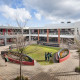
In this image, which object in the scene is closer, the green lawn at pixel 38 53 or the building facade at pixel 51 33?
the green lawn at pixel 38 53

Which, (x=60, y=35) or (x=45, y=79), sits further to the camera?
(x=60, y=35)

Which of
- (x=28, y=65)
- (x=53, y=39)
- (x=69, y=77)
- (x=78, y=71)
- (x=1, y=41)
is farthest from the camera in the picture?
(x=53, y=39)

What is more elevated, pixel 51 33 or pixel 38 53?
pixel 51 33

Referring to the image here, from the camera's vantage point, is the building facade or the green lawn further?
the building facade

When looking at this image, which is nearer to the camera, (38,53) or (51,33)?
(38,53)

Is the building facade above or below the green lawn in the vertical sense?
above

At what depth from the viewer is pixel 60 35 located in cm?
2964

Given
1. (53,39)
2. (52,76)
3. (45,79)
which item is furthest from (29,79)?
(53,39)

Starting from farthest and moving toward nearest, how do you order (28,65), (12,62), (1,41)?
(1,41) < (12,62) < (28,65)

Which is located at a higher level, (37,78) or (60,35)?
(60,35)

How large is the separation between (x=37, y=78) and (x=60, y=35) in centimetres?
2346

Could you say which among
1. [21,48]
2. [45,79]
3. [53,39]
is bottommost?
[45,79]

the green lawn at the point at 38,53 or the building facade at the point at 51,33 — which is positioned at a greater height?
the building facade at the point at 51,33

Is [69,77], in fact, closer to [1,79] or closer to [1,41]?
[1,79]
